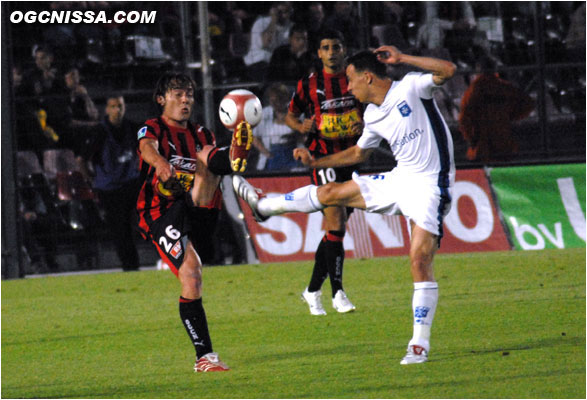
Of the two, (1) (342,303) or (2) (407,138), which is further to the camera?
(1) (342,303)

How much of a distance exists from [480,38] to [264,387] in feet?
34.5

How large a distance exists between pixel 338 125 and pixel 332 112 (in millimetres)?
133

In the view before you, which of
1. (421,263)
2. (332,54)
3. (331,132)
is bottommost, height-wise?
(421,263)

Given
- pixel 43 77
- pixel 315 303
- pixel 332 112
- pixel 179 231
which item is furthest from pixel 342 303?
pixel 43 77

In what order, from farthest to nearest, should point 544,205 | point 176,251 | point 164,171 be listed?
point 544,205
point 176,251
point 164,171

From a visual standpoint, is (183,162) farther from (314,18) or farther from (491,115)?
(314,18)

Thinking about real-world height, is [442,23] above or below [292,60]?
above

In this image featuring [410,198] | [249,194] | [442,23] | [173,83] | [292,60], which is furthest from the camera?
[442,23]

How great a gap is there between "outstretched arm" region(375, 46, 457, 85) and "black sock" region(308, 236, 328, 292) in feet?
11.0

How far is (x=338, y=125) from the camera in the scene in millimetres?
10406

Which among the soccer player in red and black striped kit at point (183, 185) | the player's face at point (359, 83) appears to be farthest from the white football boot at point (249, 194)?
the player's face at point (359, 83)

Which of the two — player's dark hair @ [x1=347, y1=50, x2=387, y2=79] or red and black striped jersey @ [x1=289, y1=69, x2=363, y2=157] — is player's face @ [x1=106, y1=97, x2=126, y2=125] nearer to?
red and black striped jersey @ [x1=289, y1=69, x2=363, y2=157]

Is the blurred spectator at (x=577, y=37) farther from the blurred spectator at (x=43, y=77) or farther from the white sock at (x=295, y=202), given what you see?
the white sock at (x=295, y=202)

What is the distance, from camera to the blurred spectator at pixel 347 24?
53.5 ft
